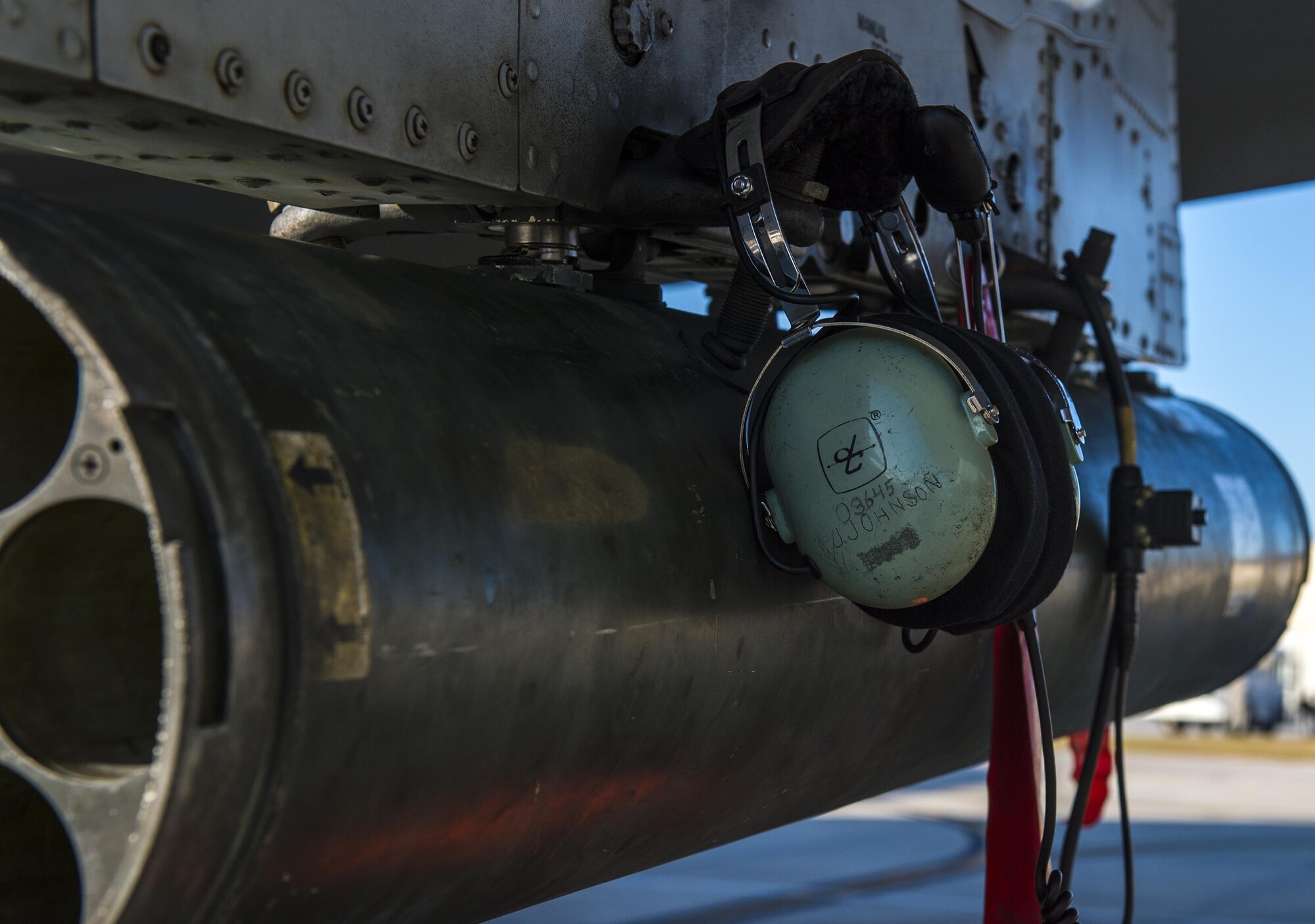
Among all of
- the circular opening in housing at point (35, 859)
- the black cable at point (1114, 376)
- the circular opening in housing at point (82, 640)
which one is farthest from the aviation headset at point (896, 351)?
the black cable at point (1114, 376)

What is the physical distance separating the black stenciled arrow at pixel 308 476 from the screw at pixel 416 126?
40cm

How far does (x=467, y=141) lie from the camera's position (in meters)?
1.14

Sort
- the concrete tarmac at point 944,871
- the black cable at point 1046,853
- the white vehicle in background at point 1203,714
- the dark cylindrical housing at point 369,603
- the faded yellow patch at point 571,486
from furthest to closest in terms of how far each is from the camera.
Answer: the white vehicle in background at point 1203,714 → the concrete tarmac at point 944,871 → the black cable at point 1046,853 → the faded yellow patch at point 571,486 → the dark cylindrical housing at point 369,603

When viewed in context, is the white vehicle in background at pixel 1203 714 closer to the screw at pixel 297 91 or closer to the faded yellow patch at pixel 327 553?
the screw at pixel 297 91

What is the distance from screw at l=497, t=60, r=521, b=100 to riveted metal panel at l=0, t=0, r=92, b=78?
0.37 meters

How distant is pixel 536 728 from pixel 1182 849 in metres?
4.28

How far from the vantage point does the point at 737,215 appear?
1203 millimetres

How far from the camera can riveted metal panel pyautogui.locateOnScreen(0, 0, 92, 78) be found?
0.82 meters

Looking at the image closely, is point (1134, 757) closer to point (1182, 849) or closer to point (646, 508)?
point (1182, 849)

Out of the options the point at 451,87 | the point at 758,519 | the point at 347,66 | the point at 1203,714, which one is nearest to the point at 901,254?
the point at 758,519

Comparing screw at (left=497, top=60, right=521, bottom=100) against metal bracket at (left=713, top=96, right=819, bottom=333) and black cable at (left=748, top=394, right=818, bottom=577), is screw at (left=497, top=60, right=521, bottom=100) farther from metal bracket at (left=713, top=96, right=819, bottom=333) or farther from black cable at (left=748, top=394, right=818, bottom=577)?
black cable at (left=748, top=394, right=818, bottom=577)

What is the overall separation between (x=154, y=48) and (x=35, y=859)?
584mm

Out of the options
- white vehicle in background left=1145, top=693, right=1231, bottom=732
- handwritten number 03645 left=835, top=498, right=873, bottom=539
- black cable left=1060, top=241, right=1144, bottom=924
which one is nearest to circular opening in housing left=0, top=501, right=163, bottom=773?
handwritten number 03645 left=835, top=498, right=873, bottom=539

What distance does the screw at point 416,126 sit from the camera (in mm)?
1088
